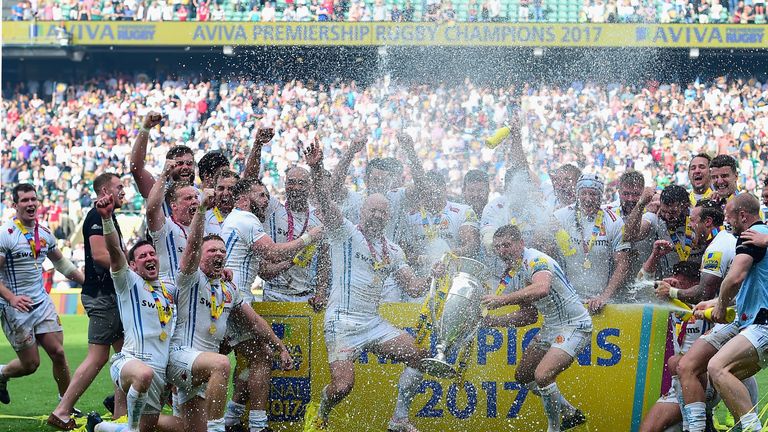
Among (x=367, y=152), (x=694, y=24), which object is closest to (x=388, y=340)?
(x=367, y=152)

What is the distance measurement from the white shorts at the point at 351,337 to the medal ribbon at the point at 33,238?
2779mm

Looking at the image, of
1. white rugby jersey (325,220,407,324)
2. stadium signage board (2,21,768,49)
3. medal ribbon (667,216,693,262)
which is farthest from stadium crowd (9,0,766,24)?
white rugby jersey (325,220,407,324)

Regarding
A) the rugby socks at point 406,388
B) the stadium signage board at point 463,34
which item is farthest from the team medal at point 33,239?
the stadium signage board at point 463,34

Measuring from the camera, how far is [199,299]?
21.0 feet

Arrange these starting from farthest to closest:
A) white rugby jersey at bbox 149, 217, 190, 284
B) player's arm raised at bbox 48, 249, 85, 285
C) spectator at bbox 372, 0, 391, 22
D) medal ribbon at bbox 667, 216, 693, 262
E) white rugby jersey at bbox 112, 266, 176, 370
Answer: spectator at bbox 372, 0, 391, 22, player's arm raised at bbox 48, 249, 85, 285, medal ribbon at bbox 667, 216, 693, 262, white rugby jersey at bbox 149, 217, 190, 284, white rugby jersey at bbox 112, 266, 176, 370

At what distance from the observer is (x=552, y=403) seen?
693 cm

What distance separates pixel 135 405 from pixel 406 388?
6.16 feet

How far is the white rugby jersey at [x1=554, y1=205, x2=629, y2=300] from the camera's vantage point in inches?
311

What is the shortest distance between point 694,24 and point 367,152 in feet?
31.1

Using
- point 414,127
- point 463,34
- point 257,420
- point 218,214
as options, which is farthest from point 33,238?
point 463,34

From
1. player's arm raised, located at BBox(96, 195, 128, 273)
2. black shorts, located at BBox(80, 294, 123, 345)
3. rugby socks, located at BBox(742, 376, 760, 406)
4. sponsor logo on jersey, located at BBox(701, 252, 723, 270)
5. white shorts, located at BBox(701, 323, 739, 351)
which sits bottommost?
rugby socks, located at BBox(742, 376, 760, 406)

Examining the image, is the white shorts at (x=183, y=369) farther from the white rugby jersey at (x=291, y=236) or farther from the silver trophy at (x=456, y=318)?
the white rugby jersey at (x=291, y=236)

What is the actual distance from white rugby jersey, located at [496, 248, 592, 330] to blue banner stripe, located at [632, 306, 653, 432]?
42 cm

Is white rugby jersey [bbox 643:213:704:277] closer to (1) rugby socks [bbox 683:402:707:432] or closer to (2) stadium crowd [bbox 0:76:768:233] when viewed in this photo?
(1) rugby socks [bbox 683:402:707:432]
